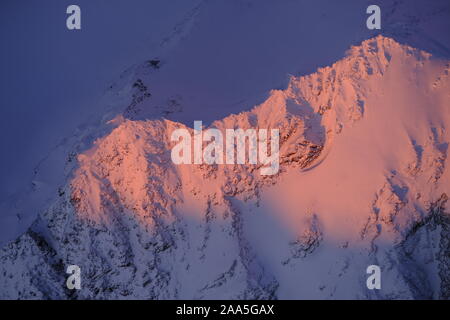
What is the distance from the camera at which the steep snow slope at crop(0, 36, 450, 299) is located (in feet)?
244

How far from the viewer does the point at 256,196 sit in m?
77.7

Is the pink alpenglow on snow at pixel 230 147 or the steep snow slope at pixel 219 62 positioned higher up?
the steep snow slope at pixel 219 62

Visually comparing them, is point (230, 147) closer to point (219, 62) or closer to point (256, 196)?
point (256, 196)

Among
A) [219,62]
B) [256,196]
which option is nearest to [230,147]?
[256,196]

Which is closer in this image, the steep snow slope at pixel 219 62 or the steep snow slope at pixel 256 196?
the steep snow slope at pixel 256 196

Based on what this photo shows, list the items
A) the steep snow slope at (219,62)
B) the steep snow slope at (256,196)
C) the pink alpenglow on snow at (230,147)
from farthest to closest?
the steep snow slope at (219,62), the pink alpenglow on snow at (230,147), the steep snow slope at (256,196)

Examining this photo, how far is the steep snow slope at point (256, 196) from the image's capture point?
2928 inches

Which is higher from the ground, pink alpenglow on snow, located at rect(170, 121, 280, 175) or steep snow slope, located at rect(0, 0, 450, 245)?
steep snow slope, located at rect(0, 0, 450, 245)

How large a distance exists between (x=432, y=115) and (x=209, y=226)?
20078 millimetres

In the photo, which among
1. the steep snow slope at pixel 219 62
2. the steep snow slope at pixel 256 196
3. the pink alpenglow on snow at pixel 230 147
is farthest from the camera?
the steep snow slope at pixel 219 62

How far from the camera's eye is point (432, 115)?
75.4 m

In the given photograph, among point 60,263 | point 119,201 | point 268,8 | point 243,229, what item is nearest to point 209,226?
point 243,229

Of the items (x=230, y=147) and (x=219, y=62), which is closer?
(x=230, y=147)

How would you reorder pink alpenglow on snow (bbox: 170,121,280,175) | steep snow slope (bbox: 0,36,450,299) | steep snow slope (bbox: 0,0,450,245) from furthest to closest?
steep snow slope (bbox: 0,0,450,245)
pink alpenglow on snow (bbox: 170,121,280,175)
steep snow slope (bbox: 0,36,450,299)
